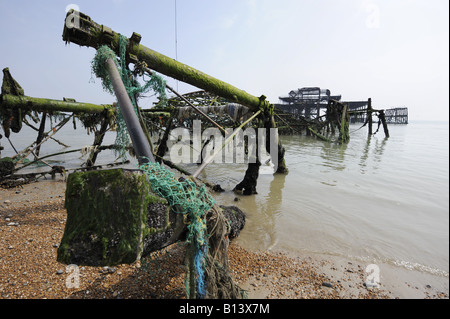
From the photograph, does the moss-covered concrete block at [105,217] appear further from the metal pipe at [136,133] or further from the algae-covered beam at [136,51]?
the algae-covered beam at [136,51]

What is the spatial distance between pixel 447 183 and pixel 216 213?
9.06 metres

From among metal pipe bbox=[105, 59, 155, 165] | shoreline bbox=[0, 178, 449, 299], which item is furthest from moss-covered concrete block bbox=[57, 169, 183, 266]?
shoreline bbox=[0, 178, 449, 299]

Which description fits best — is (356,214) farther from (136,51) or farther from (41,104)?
(41,104)

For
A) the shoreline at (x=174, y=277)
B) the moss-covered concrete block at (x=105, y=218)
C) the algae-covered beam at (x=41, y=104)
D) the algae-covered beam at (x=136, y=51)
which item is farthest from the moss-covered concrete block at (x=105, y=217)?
the algae-covered beam at (x=41, y=104)

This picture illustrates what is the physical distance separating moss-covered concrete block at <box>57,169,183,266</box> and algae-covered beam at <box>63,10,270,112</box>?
7.92 feet

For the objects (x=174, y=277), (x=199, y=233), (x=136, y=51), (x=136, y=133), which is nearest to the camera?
(x=199, y=233)

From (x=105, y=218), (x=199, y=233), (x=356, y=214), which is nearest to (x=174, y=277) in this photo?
(x=199, y=233)

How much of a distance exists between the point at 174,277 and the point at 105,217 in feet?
5.78

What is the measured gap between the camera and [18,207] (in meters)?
5.12

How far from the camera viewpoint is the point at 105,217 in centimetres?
135

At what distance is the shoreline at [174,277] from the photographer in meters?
2.47

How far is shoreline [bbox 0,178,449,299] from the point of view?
2475mm

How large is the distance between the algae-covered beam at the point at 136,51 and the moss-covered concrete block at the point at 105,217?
2414 mm
